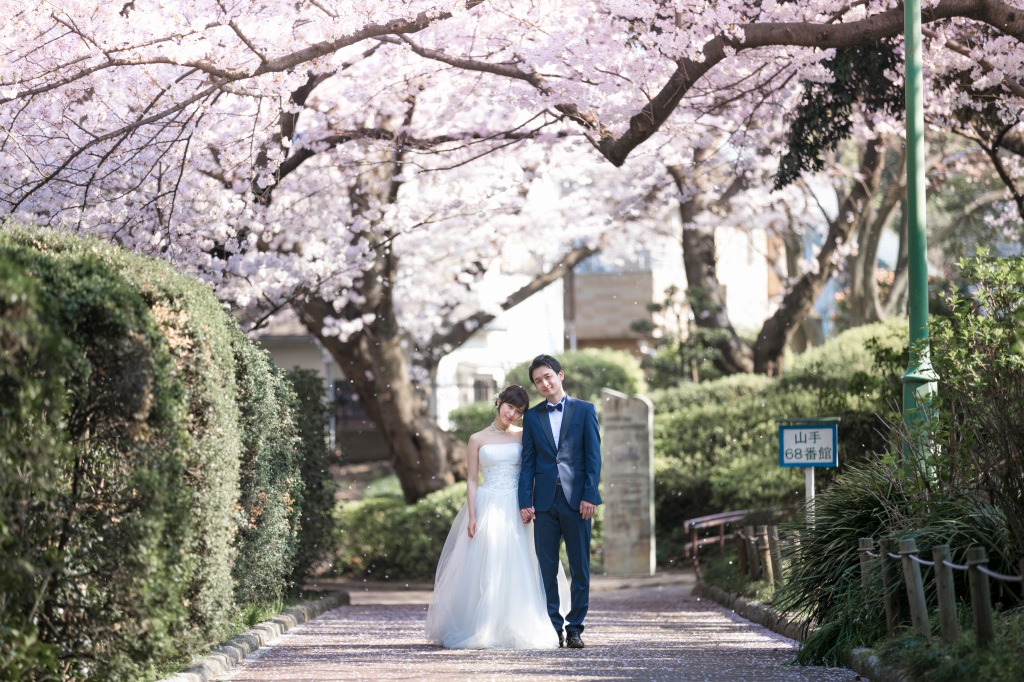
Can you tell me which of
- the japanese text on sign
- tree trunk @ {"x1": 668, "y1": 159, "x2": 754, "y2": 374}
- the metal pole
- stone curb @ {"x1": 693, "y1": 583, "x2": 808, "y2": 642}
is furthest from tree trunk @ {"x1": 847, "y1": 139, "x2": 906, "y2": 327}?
the metal pole

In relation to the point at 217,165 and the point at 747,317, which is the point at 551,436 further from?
the point at 747,317

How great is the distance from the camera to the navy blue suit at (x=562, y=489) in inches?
411

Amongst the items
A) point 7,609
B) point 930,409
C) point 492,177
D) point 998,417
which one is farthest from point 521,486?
point 492,177

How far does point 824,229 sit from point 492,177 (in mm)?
20407

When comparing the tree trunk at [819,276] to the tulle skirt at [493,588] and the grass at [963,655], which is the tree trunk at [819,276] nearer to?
the tulle skirt at [493,588]

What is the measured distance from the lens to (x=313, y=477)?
15023mm

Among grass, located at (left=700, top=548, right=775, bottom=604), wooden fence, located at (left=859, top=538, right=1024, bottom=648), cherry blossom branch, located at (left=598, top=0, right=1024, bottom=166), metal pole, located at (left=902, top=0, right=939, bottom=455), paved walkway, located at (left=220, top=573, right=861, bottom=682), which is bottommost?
paved walkway, located at (left=220, top=573, right=861, bottom=682)

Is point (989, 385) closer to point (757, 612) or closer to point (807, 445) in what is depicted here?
point (807, 445)

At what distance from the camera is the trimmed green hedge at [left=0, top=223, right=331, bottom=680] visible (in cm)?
643

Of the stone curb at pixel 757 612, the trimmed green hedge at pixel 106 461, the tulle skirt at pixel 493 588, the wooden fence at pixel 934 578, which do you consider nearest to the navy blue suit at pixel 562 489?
the tulle skirt at pixel 493 588

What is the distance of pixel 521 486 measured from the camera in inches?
430

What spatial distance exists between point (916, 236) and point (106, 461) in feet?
19.7

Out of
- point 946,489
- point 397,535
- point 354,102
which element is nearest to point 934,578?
point 946,489

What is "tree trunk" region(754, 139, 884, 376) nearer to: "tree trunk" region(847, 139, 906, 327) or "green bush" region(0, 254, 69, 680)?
"tree trunk" region(847, 139, 906, 327)
